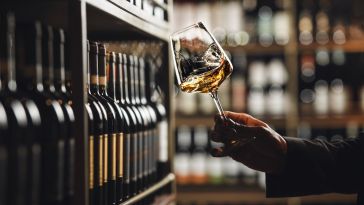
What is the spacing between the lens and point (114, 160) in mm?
1278

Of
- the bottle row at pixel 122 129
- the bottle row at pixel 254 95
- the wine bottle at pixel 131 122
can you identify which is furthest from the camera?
the bottle row at pixel 254 95

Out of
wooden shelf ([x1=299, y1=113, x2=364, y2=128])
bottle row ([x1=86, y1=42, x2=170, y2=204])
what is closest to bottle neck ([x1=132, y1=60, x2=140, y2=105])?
bottle row ([x1=86, y1=42, x2=170, y2=204])

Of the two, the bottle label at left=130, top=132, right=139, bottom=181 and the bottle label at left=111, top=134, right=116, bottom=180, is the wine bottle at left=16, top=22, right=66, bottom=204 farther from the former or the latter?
the bottle label at left=130, top=132, right=139, bottom=181

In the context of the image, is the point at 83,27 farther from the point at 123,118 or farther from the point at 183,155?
the point at 183,155

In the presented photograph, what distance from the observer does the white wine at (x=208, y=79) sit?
1.28 metres

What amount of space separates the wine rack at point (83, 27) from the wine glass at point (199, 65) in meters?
0.14

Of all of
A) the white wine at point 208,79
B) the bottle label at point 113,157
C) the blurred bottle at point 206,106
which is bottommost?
the bottle label at point 113,157

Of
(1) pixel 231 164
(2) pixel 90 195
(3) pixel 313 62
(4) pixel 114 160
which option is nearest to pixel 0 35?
(2) pixel 90 195

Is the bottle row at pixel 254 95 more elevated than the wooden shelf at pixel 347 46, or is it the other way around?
the wooden shelf at pixel 347 46

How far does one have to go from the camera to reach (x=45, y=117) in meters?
1.00

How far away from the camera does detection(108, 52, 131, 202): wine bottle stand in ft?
4.32

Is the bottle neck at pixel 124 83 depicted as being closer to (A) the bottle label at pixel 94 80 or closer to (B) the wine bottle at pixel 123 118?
(B) the wine bottle at pixel 123 118

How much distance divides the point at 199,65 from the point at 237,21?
2370 mm

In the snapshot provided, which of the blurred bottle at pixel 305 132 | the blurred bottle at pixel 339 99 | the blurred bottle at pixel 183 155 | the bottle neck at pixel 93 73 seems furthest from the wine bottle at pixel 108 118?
the blurred bottle at pixel 305 132
